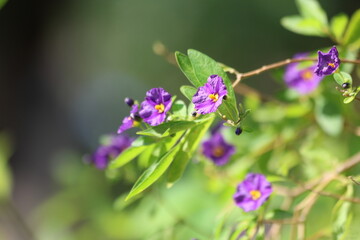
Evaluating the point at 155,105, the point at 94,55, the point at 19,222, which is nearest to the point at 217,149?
the point at 155,105

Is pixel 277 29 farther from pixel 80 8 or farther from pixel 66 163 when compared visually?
pixel 66 163

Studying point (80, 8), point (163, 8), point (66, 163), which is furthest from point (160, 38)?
point (66, 163)

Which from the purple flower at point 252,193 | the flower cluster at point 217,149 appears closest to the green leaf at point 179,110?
the purple flower at point 252,193

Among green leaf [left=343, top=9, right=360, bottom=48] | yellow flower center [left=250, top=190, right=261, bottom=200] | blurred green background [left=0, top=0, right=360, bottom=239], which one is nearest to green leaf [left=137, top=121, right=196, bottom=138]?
yellow flower center [left=250, top=190, right=261, bottom=200]

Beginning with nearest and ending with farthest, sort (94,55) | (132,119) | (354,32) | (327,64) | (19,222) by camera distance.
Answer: (327,64)
(132,119)
(354,32)
(19,222)
(94,55)

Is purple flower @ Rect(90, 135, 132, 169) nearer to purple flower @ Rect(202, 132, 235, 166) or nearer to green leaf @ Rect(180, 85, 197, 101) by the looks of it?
purple flower @ Rect(202, 132, 235, 166)

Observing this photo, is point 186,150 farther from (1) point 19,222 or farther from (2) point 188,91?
(1) point 19,222

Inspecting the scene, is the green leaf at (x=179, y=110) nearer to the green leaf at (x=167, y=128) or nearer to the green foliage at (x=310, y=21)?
the green leaf at (x=167, y=128)
